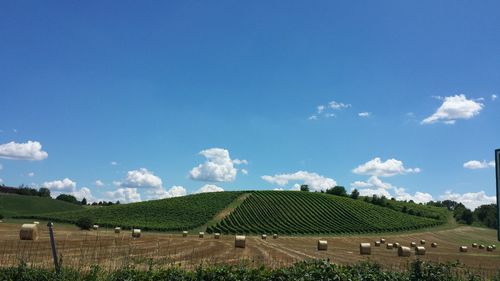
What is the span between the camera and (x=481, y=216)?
156 metres

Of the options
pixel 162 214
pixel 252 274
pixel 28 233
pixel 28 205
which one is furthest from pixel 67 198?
pixel 252 274

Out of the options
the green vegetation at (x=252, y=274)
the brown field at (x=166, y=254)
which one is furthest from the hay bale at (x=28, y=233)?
the green vegetation at (x=252, y=274)

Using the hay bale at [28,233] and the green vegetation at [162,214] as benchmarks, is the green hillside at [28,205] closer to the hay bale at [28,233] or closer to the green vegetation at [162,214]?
the green vegetation at [162,214]

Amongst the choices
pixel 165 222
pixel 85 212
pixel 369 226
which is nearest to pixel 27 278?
pixel 165 222

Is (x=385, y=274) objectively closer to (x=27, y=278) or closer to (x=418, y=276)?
(x=418, y=276)

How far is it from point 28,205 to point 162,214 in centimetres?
4634

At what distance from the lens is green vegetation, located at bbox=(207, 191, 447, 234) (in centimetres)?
9912

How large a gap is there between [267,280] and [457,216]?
160 m

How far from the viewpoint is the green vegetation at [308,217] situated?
Result: 9912cm

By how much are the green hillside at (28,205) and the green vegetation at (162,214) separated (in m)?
14.7

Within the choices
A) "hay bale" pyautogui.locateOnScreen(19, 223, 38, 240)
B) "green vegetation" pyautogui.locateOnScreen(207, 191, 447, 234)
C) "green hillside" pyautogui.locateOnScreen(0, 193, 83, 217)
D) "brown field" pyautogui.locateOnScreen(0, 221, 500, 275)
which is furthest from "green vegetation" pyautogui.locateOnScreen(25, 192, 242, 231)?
"hay bale" pyautogui.locateOnScreen(19, 223, 38, 240)

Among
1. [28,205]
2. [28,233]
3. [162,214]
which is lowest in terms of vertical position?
[28,233]

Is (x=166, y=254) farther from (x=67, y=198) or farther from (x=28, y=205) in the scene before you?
(x=67, y=198)

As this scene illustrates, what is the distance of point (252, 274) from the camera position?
474 inches
